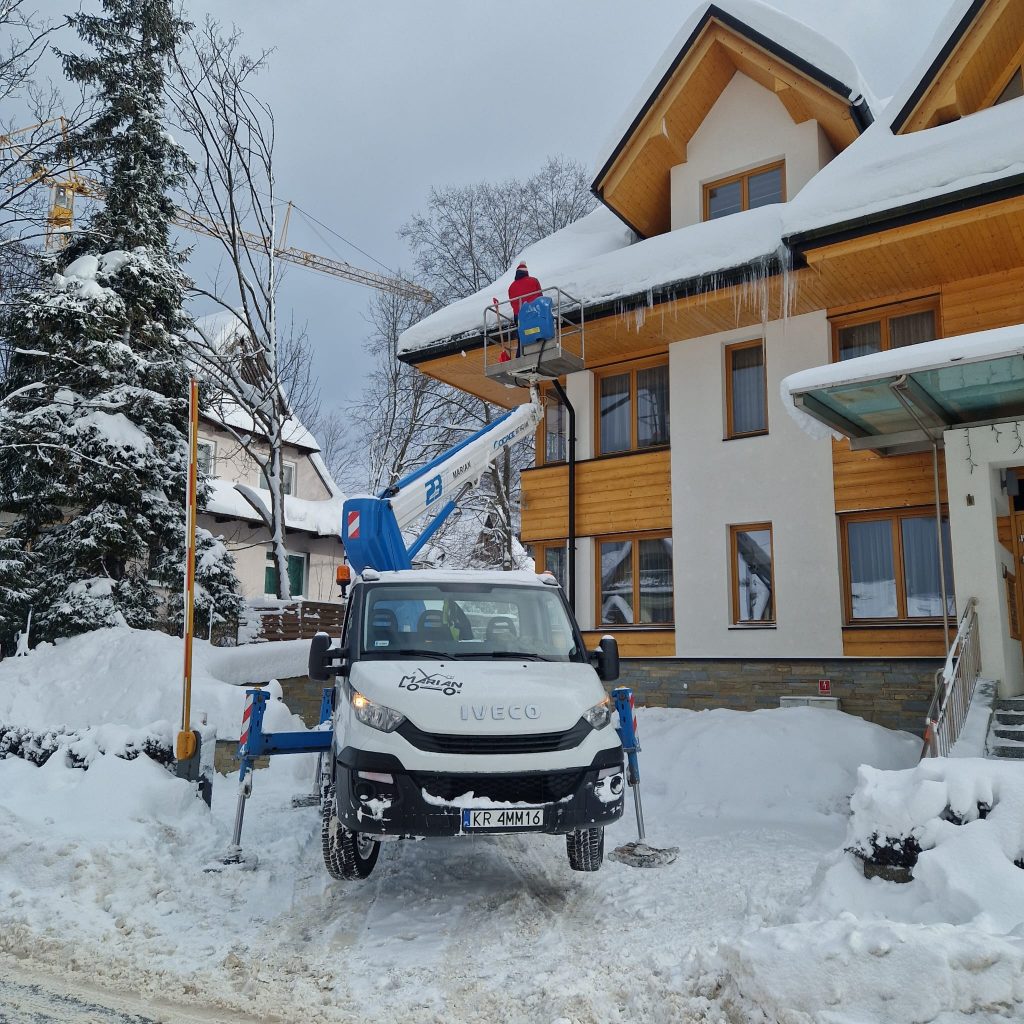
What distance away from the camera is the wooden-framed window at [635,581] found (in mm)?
14172

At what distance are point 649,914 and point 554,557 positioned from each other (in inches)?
398

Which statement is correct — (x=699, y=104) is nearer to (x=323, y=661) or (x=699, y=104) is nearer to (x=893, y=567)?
(x=893, y=567)

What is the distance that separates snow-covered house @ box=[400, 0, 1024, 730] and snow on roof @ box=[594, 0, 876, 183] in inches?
1.5

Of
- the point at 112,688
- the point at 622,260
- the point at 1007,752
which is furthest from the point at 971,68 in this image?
the point at 112,688

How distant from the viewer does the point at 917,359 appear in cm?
851

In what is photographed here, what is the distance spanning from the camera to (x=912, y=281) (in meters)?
11.8

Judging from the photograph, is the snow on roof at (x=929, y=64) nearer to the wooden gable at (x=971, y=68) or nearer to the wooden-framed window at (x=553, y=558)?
the wooden gable at (x=971, y=68)

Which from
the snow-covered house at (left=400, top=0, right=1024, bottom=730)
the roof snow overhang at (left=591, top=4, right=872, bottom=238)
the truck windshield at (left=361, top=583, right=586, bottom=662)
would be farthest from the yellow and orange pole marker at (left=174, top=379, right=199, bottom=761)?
the roof snow overhang at (left=591, top=4, right=872, bottom=238)

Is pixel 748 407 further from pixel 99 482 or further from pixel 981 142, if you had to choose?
pixel 99 482

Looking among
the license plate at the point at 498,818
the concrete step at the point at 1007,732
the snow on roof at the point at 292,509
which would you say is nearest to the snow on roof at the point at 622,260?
the concrete step at the point at 1007,732

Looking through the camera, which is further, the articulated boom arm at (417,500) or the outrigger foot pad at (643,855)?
the articulated boom arm at (417,500)

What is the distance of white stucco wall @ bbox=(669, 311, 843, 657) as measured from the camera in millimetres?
12500

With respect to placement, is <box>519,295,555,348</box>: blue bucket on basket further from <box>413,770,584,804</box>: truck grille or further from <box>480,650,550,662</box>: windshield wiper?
<box>413,770,584,804</box>: truck grille

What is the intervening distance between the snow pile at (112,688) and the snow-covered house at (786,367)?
6120 millimetres
